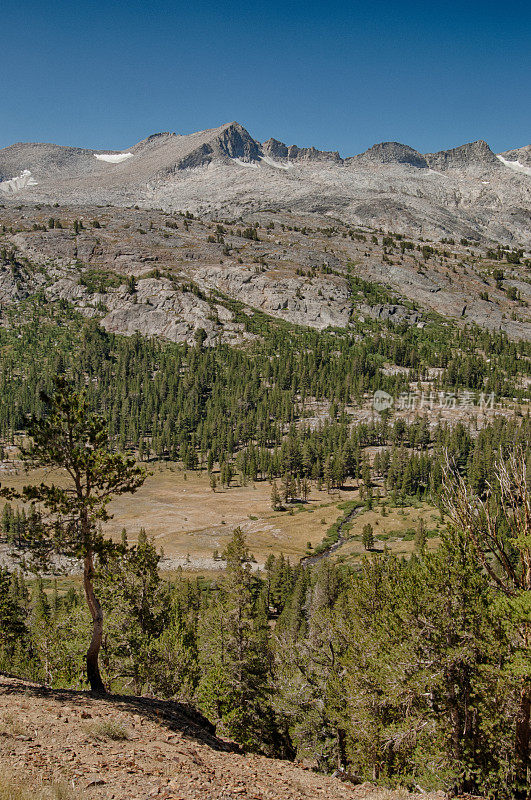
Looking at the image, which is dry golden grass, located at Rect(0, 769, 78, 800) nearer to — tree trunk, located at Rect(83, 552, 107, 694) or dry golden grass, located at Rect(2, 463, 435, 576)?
tree trunk, located at Rect(83, 552, 107, 694)

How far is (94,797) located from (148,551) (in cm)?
1767

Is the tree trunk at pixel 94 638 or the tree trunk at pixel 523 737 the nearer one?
the tree trunk at pixel 523 737

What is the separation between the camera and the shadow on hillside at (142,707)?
18547 millimetres

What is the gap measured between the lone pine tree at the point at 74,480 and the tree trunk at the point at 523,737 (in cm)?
1653

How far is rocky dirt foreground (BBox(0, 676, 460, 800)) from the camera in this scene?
1204cm

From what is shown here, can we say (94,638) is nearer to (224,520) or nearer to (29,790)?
(29,790)

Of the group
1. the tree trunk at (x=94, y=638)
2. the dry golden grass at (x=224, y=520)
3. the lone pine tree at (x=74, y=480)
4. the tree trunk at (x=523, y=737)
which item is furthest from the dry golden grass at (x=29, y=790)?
the dry golden grass at (x=224, y=520)

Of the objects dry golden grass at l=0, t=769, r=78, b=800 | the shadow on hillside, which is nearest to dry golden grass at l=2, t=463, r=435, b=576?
the shadow on hillside

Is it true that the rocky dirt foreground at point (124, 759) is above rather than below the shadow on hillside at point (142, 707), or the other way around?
above

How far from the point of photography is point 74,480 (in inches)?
778

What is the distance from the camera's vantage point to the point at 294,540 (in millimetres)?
113938

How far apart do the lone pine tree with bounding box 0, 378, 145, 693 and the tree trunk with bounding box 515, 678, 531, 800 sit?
16.5 metres

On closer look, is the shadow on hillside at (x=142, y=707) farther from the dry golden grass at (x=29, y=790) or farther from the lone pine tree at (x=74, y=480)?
the dry golden grass at (x=29, y=790)

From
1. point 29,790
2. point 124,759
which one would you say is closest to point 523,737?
point 124,759
